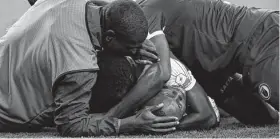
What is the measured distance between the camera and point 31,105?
2648 mm

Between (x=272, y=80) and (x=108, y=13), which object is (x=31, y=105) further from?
(x=272, y=80)

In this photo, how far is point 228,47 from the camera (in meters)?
2.90

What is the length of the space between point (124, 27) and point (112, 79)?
0.28 metres

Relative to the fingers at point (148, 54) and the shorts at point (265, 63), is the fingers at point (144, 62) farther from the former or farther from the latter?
the shorts at point (265, 63)

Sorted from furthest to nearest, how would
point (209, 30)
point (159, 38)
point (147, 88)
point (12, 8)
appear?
1. point (12, 8)
2. point (209, 30)
3. point (159, 38)
4. point (147, 88)

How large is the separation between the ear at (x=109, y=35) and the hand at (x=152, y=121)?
404 millimetres

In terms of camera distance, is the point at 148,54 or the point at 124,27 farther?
the point at 148,54

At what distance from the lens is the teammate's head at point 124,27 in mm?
2553

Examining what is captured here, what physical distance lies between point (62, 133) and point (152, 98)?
516 millimetres

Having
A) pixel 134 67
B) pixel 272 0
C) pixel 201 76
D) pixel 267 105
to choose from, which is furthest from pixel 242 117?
pixel 272 0

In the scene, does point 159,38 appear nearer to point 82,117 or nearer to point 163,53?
point 163,53

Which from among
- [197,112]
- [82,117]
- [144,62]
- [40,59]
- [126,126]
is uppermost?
[40,59]

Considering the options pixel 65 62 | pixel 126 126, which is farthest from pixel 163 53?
pixel 65 62

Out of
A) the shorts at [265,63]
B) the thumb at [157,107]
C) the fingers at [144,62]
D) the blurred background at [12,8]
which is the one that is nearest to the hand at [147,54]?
the fingers at [144,62]
